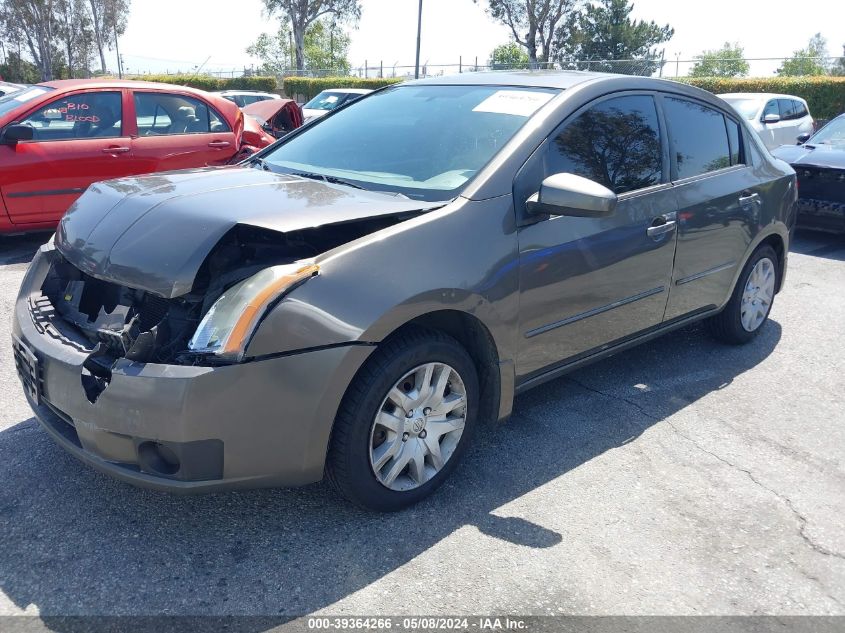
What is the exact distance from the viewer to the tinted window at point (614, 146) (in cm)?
342

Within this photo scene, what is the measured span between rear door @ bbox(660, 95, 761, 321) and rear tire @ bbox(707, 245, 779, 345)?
214mm

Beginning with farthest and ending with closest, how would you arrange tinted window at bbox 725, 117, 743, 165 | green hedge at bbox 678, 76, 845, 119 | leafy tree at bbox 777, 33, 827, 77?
leafy tree at bbox 777, 33, 827, 77 → green hedge at bbox 678, 76, 845, 119 → tinted window at bbox 725, 117, 743, 165

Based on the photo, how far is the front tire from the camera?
8.69ft

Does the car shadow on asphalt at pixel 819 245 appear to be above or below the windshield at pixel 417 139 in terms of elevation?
below

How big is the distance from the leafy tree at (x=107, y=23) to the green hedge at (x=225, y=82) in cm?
1533

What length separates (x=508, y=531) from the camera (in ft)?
9.34

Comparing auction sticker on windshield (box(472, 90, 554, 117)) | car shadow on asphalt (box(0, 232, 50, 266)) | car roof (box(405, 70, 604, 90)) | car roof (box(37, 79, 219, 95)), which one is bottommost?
car shadow on asphalt (box(0, 232, 50, 266))

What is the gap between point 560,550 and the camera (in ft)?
9.09

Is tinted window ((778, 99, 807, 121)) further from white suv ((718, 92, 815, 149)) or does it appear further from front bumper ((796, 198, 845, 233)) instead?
front bumper ((796, 198, 845, 233))

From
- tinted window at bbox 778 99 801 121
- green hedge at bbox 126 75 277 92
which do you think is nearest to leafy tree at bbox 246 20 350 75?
green hedge at bbox 126 75 277 92

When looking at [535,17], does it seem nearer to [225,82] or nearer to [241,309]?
[225,82]

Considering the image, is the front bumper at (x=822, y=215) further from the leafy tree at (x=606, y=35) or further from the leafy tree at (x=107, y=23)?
the leafy tree at (x=107, y=23)

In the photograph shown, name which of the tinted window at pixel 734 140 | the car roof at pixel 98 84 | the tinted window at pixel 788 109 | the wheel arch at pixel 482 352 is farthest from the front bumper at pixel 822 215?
the car roof at pixel 98 84

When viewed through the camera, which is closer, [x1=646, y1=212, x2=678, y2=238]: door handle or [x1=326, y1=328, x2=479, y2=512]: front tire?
[x1=326, y1=328, x2=479, y2=512]: front tire
